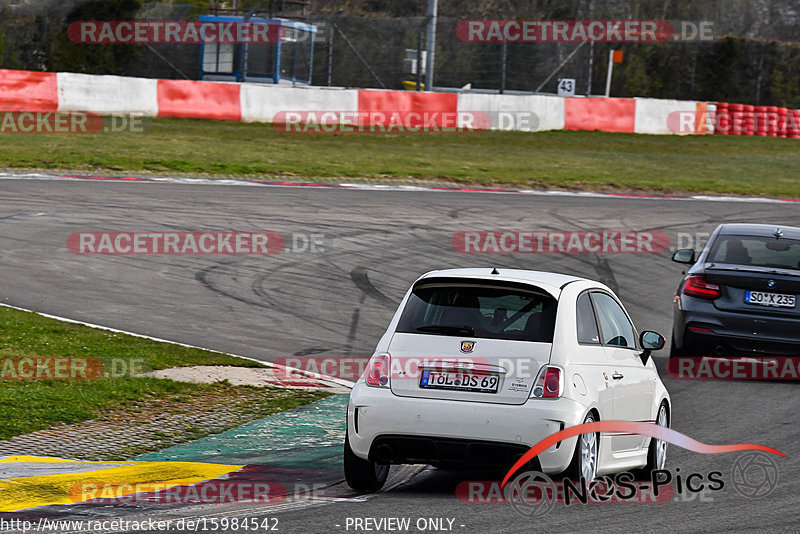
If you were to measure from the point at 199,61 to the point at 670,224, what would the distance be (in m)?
28.0

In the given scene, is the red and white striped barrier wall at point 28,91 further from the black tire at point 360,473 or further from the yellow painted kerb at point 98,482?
the black tire at point 360,473

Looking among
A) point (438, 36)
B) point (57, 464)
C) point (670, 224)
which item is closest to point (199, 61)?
point (438, 36)

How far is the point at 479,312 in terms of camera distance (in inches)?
296

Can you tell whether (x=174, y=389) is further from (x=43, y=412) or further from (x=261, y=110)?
(x=261, y=110)

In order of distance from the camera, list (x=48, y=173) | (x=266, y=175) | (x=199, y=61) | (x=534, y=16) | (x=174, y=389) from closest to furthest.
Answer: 1. (x=174, y=389)
2. (x=48, y=173)
3. (x=266, y=175)
4. (x=199, y=61)
5. (x=534, y=16)

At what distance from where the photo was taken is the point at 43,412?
9.46 m
